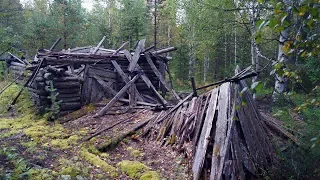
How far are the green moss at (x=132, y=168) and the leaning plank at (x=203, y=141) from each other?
1215 millimetres

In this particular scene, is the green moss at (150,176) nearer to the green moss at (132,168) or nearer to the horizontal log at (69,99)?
the green moss at (132,168)

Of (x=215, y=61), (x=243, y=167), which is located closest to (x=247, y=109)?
(x=243, y=167)

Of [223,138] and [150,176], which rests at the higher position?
[223,138]

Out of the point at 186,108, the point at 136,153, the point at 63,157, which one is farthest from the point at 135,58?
the point at 63,157

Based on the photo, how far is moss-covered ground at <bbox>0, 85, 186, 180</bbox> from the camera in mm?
4933

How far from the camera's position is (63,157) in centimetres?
602

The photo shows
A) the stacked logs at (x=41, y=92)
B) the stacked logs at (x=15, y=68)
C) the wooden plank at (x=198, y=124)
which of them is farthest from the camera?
the stacked logs at (x=15, y=68)

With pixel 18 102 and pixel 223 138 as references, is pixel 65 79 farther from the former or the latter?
pixel 223 138

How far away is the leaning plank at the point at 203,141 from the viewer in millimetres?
4977

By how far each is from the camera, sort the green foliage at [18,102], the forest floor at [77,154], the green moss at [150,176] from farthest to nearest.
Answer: the green foliage at [18,102] → the green moss at [150,176] → the forest floor at [77,154]

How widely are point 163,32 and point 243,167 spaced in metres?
23.9

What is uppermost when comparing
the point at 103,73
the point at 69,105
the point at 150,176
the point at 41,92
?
the point at 103,73

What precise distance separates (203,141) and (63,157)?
11.1ft

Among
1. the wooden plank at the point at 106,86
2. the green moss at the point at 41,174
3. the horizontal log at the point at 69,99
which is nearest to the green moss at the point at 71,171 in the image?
the green moss at the point at 41,174
